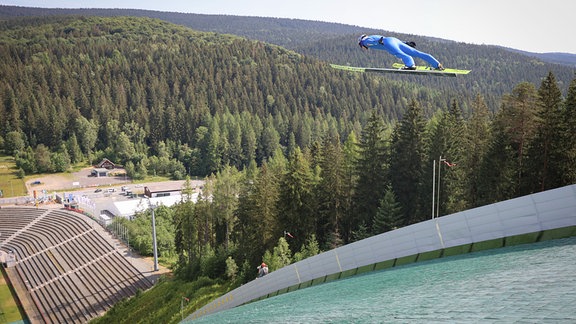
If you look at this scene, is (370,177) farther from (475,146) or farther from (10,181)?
(10,181)

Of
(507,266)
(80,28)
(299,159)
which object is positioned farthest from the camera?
(80,28)

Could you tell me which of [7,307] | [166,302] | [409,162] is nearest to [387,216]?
[409,162]

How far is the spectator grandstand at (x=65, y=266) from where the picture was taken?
38.4 m

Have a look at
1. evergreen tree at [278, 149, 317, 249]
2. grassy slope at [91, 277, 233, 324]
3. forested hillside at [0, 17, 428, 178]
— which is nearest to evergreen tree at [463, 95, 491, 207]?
evergreen tree at [278, 149, 317, 249]

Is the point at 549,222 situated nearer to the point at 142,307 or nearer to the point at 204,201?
the point at 142,307

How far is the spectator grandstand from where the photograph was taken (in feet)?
126

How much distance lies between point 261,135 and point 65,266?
58304 millimetres

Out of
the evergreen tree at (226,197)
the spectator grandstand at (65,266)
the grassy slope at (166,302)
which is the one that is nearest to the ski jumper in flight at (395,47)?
the grassy slope at (166,302)

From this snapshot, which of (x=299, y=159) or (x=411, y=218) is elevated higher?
(x=299, y=159)

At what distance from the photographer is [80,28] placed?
603ft

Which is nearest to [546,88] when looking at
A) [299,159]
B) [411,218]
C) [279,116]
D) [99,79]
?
[411,218]

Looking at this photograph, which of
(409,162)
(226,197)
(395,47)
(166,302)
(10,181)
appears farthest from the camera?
(10,181)

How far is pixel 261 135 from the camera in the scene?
100562 millimetres

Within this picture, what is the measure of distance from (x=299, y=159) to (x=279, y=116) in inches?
2931
